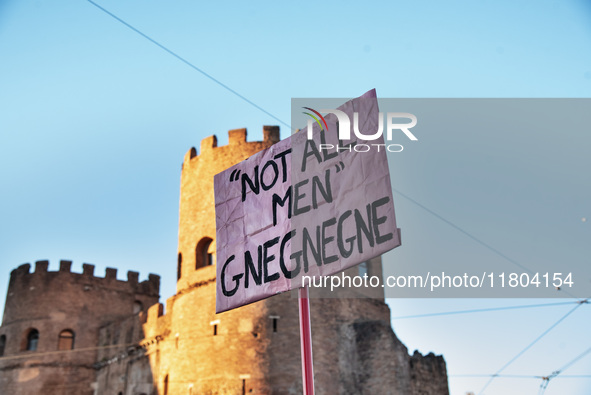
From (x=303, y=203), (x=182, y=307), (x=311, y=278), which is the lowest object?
(x=311, y=278)

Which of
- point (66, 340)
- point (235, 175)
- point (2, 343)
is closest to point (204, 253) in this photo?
point (66, 340)

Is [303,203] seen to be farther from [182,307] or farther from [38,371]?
[38,371]

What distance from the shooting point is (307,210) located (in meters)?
7.35

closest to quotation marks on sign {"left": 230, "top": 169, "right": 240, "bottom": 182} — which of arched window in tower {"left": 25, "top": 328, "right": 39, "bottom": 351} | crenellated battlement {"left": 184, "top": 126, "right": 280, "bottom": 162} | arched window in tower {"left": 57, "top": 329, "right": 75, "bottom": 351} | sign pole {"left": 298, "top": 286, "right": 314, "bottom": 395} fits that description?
sign pole {"left": 298, "top": 286, "right": 314, "bottom": 395}

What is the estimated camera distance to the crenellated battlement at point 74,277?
26.7m

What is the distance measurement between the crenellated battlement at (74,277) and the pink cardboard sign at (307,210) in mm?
20315

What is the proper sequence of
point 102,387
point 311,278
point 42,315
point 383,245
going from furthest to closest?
point 42,315
point 102,387
point 311,278
point 383,245

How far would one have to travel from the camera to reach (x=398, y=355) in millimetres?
16891

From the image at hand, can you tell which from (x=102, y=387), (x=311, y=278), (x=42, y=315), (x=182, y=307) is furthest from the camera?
(x=42, y=315)

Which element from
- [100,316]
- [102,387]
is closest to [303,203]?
[102,387]

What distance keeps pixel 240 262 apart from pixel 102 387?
60.8 feet

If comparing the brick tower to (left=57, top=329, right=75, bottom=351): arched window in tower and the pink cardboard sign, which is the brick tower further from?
the pink cardboard sign

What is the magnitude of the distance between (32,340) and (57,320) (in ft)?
4.50

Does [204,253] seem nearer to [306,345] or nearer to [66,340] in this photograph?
[66,340]
